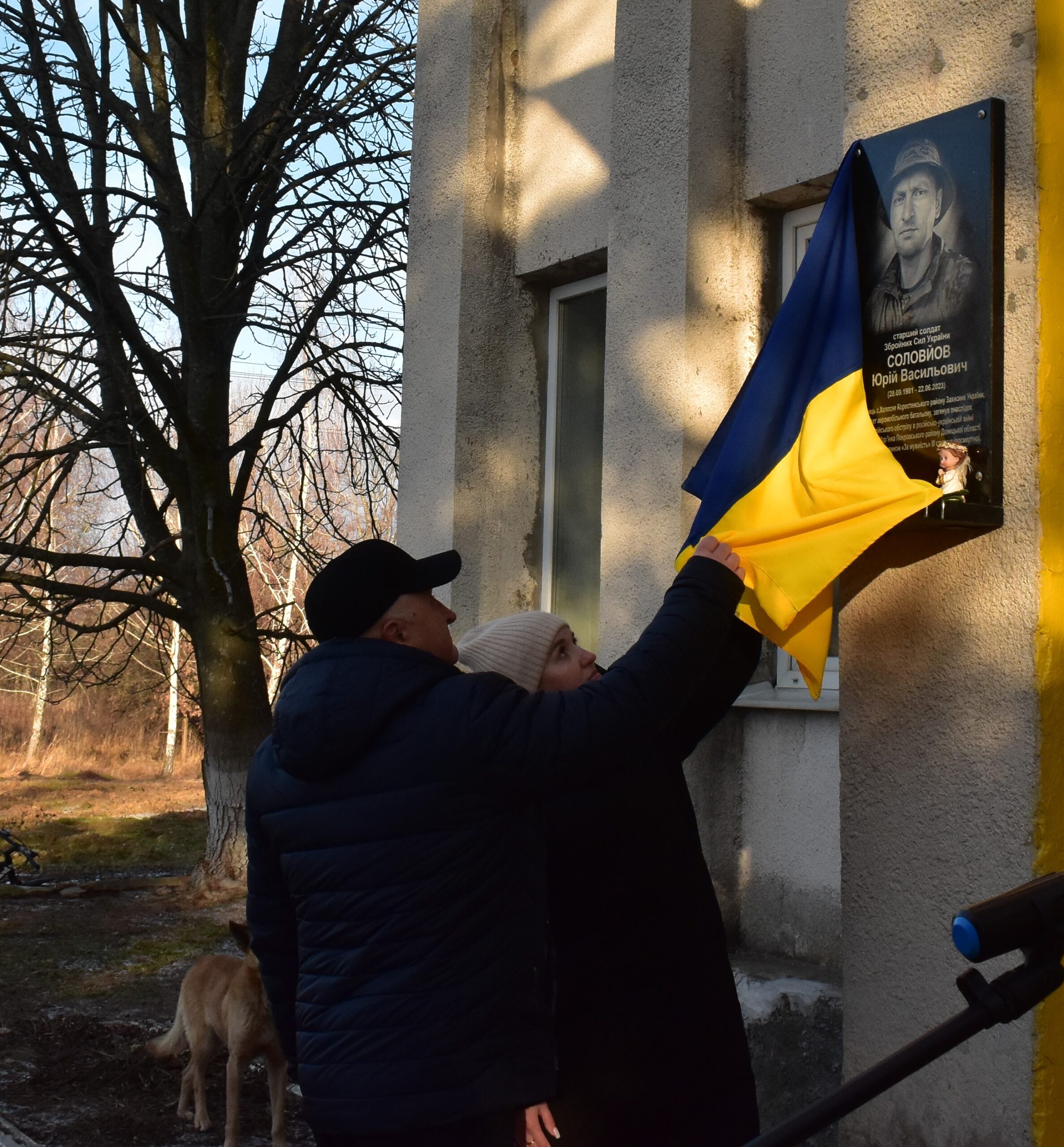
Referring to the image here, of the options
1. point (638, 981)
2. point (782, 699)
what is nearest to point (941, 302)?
point (638, 981)

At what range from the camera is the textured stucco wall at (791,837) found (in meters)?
4.74

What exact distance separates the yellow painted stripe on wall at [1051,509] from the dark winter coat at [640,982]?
67cm

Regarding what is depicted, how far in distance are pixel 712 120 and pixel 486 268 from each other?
1617 millimetres

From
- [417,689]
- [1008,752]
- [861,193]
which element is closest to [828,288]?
[861,193]

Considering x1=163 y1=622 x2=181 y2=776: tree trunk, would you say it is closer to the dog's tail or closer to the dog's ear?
the dog's tail

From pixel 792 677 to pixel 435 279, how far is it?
2982mm

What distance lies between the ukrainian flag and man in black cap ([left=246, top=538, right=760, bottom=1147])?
20.9 inches

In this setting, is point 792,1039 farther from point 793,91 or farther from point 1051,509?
point 793,91

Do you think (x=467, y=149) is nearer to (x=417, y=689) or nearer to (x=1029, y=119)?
(x=1029, y=119)

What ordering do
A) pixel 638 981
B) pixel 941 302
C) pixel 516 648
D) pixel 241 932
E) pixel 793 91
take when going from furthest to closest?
1. pixel 241 932
2. pixel 793 91
3. pixel 941 302
4. pixel 516 648
5. pixel 638 981

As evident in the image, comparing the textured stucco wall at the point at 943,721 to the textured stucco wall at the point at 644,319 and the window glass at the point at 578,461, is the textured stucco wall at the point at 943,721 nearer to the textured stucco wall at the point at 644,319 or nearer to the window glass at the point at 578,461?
the textured stucco wall at the point at 644,319

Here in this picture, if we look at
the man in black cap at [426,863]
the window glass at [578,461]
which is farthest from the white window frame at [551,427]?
the man in black cap at [426,863]

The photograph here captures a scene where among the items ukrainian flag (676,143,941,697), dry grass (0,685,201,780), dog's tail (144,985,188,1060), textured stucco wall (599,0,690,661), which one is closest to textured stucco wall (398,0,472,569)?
textured stucco wall (599,0,690,661)

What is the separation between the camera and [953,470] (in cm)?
291
